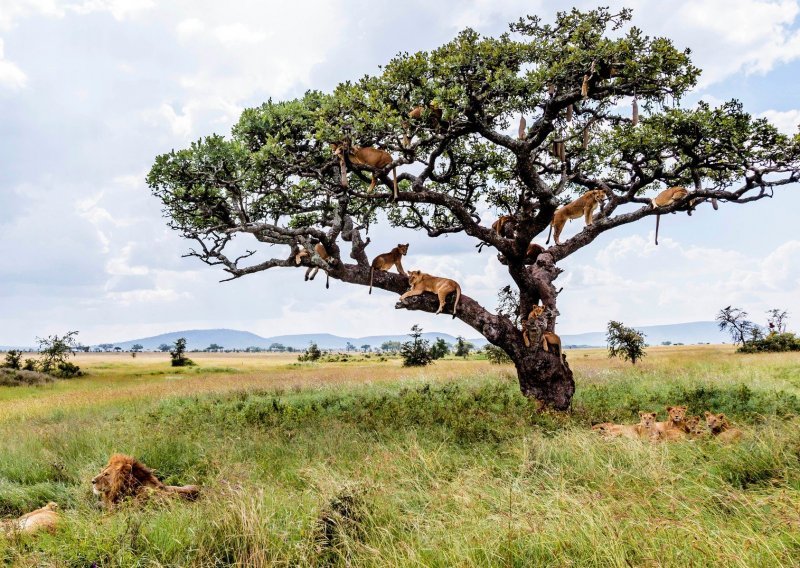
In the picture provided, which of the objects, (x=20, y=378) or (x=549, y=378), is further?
(x=20, y=378)

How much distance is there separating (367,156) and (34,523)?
29.8ft

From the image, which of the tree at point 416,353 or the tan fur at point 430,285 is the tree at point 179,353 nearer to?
the tree at point 416,353

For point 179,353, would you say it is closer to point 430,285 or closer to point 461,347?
point 461,347

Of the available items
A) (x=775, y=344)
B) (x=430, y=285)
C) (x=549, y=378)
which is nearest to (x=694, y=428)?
(x=549, y=378)

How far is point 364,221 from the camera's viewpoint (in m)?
17.0

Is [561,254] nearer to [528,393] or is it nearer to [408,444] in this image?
[528,393]

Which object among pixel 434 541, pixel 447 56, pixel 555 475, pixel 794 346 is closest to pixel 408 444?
pixel 555 475

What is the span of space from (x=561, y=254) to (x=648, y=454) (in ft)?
30.5

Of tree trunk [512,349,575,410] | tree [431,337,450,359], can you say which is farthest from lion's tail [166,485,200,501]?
tree [431,337,450,359]

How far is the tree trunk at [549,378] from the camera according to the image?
560 inches

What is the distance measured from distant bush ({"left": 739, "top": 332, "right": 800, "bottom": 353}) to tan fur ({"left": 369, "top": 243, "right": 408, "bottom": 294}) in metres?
44.7

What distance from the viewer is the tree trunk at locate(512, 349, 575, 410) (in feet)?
46.7

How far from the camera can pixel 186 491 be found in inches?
284

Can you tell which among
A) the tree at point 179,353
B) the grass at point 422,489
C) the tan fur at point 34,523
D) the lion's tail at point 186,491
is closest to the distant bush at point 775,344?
the grass at point 422,489
